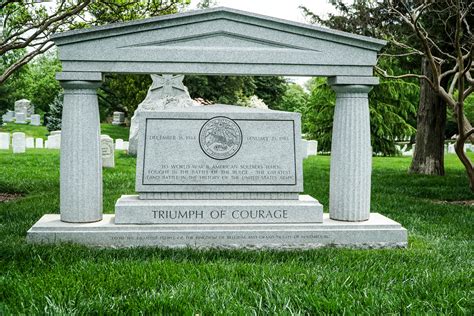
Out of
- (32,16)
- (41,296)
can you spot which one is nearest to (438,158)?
(32,16)

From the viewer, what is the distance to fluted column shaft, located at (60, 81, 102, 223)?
683 cm

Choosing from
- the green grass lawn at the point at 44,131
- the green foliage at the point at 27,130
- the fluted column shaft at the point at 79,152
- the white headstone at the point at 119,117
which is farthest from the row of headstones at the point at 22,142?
the white headstone at the point at 119,117

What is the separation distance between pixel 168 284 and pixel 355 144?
3.26 m

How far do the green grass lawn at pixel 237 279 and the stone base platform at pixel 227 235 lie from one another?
30cm

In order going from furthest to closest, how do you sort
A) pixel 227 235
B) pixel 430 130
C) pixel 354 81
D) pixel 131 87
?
pixel 131 87
pixel 430 130
pixel 354 81
pixel 227 235

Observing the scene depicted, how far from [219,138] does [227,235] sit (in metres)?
1.27

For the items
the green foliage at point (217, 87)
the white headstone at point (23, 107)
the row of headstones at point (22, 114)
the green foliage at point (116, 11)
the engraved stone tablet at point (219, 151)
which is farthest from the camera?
the white headstone at point (23, 107)

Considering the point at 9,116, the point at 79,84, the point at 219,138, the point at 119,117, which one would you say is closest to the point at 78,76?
the point at 79,84

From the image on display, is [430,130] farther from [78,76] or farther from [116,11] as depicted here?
[78,76]

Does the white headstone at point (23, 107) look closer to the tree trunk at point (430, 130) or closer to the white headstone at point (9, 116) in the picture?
the white headstone at point (9, 116)

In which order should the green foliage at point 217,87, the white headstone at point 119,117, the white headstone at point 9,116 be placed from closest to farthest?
the green foliage at point 217,87
the white headstone at point 119,117
the white headstone at point 9,116

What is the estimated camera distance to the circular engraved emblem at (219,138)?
7.23 m

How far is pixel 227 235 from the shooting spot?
6883 millimetres

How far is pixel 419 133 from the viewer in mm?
16453
